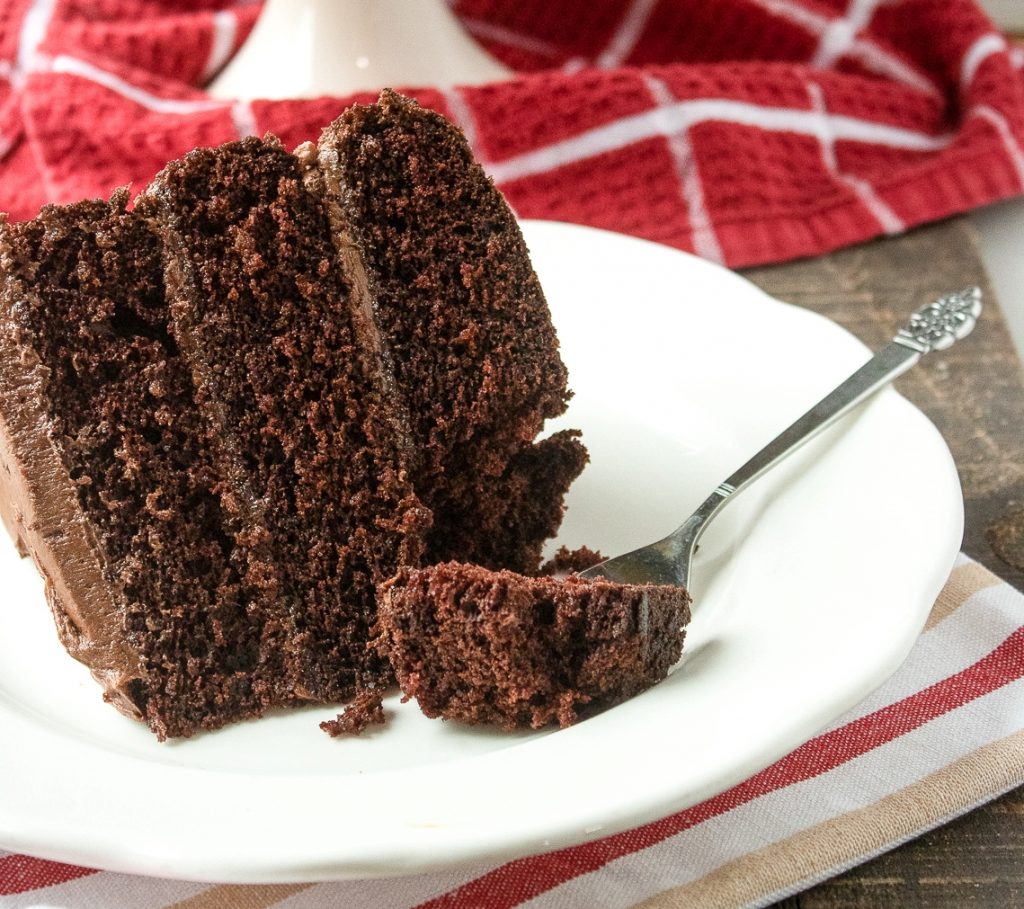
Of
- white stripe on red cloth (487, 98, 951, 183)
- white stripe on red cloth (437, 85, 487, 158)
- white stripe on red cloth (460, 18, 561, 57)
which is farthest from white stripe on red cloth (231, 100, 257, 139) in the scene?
white stripe on red cloth (460, 18, 561, 57)

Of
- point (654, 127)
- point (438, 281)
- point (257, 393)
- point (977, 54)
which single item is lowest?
point (654, 127)

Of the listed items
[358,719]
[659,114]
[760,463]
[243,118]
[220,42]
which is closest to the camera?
[358,719]

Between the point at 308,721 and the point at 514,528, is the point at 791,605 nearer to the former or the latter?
the point at 514,528

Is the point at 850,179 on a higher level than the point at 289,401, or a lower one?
lower

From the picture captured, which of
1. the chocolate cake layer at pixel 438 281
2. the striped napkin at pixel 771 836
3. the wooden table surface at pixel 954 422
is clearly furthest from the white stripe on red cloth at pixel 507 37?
the striped napkin at pixel 771 836

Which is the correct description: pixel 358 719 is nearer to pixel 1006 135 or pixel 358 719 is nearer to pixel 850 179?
pixel 850 179

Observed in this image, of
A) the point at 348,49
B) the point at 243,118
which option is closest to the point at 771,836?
the point at 243,118
